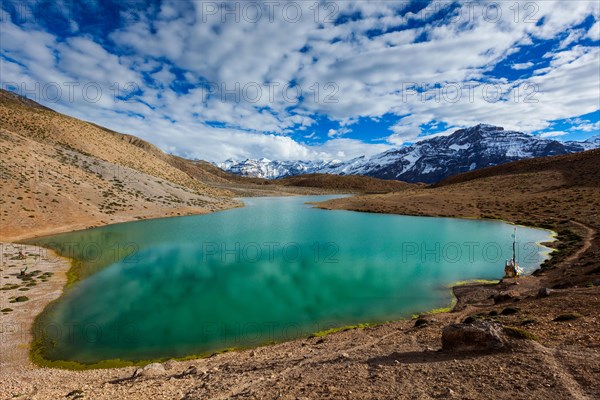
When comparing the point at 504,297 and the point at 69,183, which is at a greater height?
the point at 69,183

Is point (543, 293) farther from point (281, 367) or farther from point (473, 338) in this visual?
point (281, 367)

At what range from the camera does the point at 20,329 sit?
16266 mm

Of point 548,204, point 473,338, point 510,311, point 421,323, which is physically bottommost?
point 421,323

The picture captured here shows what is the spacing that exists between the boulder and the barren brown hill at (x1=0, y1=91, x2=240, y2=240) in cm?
4984

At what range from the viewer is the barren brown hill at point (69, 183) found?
4553 cm

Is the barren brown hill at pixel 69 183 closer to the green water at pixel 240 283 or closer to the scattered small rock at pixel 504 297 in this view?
the green water at pixel 240 283

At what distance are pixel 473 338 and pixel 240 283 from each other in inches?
662

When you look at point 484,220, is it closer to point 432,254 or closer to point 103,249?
point 432,254

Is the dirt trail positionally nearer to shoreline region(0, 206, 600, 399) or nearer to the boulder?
shoreline region(0, 206, 600, 399)

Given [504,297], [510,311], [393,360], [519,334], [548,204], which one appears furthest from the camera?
[548,204]

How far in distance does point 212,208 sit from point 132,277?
2148 inches

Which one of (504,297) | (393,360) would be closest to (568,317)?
(504,297)

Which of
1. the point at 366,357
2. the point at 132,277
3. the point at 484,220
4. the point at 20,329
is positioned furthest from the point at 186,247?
the point at 484,220

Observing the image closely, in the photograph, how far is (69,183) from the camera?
57.5m
